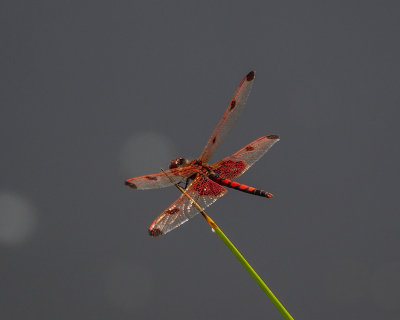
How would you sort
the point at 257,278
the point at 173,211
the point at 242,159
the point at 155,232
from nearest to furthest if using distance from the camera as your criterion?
the point at 257,278 → the point at 155,232 → the point at 173,211 → the point at 242,159

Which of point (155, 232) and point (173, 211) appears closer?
point (155, 232)

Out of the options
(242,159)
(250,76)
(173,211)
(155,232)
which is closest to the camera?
(155,232)

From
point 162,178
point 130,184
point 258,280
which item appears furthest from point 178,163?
point 258,280

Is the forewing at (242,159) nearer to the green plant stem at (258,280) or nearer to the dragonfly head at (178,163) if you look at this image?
the dragonfly head at (178,163)

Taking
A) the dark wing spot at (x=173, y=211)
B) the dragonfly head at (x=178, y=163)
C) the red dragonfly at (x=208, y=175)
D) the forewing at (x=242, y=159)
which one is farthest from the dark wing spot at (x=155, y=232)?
the forewing at (x=242, y=159)

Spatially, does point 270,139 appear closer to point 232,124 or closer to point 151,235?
point 232,124

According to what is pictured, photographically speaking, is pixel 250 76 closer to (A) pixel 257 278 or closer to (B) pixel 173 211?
(B) pixel 173 211
